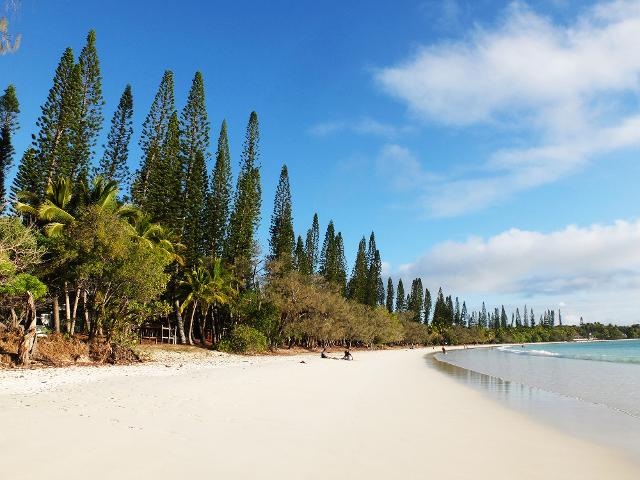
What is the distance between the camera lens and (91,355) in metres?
17.6

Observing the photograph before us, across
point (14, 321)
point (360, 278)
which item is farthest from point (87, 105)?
point (360, 278)

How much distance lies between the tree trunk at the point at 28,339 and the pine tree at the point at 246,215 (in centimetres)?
2413

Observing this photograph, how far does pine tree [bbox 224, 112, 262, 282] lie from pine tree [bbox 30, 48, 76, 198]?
639 inches

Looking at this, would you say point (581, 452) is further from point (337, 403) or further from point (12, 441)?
point (12, 441)

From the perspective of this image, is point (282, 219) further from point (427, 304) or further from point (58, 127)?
point (427, 304)

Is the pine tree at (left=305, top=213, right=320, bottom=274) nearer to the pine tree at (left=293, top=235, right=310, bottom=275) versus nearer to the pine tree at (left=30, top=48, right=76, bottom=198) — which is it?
the pine tree at (left=293, top=235, right=310, bottom=275)

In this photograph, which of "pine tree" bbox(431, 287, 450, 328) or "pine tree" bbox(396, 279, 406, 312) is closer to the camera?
"pine tree" bbox(396, 279, 406, 312)

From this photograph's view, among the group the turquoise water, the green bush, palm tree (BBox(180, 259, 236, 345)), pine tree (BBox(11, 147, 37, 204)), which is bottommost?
the turquoise water

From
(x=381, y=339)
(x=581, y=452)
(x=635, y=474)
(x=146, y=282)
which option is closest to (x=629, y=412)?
(x=581, y=452)

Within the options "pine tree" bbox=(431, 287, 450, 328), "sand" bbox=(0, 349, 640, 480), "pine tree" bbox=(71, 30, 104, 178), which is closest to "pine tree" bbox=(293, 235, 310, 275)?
"pine tree" bbox=(71, 30, 104, 178)

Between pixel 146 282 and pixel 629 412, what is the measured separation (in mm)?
17555

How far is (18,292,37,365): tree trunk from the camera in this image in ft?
47.3

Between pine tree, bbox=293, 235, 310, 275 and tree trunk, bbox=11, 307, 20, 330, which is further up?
pine tree, bbox=293, 235, 310, 275

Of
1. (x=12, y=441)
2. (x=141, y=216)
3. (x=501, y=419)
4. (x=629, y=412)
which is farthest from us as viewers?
(x=141, y=216)
